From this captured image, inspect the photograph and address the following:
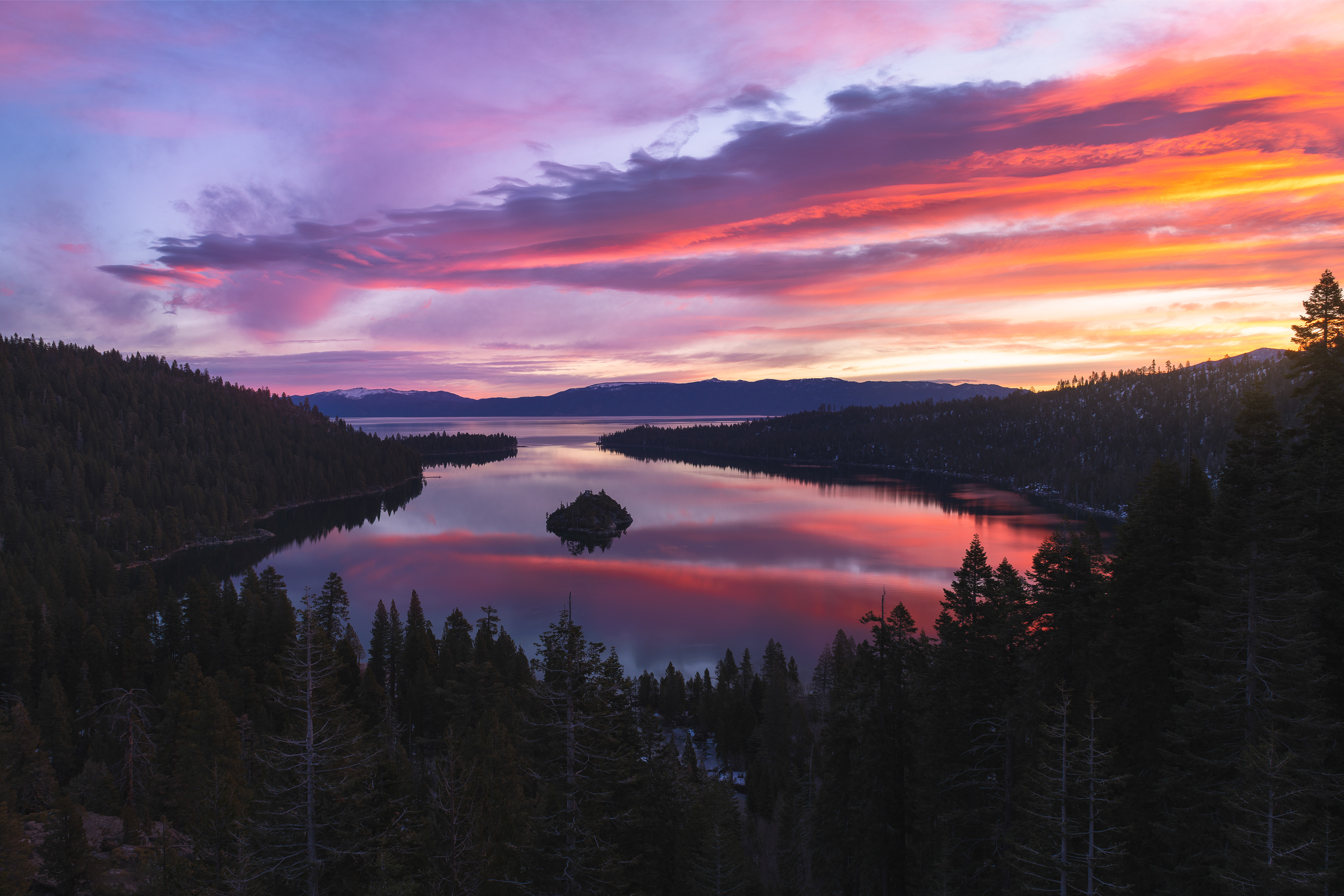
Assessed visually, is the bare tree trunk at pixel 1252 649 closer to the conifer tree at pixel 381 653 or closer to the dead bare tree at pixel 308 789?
the dead bare tree at pixel 308 789

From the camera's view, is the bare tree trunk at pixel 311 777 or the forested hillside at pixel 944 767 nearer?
the bare tree trunk at pixel 311 777

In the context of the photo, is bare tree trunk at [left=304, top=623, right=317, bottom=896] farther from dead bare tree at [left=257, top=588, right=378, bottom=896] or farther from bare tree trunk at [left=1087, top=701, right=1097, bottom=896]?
bare tree trunk at [left=1087, top=701, right=1097, bottom=896]

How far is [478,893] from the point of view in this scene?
18.6 meters

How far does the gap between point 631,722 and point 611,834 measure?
9.39 feet

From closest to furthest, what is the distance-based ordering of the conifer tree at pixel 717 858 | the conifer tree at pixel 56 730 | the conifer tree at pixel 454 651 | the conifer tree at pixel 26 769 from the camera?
the conifer tree at pixel 717 858
the conifer tree at pixel 26 769
the conifer tree at pixel 56 730
the conifer tree at pixel 454 651

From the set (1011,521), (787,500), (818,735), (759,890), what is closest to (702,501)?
(787,500)

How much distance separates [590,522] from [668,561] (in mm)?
29792

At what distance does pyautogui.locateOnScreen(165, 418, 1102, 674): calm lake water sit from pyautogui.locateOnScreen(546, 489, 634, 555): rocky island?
3.25 metres

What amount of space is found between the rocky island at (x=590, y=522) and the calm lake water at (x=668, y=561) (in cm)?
325

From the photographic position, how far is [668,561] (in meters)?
106

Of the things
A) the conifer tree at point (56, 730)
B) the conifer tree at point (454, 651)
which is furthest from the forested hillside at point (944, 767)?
the conifer tree at point (454, 651)

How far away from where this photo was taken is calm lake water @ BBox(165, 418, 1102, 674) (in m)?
74.6

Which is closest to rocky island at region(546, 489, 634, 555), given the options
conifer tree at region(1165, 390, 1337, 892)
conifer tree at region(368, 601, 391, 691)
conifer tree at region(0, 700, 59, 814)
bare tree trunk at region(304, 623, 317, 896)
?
conifer tree at region(368, 601, 391, 691)

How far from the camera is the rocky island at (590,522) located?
126 meters
